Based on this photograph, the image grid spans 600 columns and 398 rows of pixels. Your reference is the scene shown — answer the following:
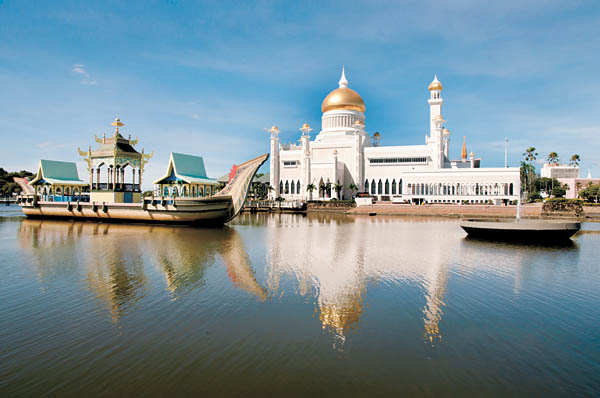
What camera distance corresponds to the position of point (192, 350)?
6.16 meters

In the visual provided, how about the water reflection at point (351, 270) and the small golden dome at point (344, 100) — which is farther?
the small golden dome at point (344, 100)

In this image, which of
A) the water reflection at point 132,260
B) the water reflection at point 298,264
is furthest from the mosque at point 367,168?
the water reflection at point 132,260

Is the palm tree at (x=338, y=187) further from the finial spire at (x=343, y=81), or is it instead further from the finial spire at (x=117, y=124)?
the finial spire at (x=117, y=124)

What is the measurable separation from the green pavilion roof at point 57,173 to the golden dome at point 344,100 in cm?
4327

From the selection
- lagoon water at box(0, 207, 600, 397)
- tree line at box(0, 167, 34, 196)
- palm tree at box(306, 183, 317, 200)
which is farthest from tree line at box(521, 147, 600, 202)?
tree line at box(0, 167, 34, 196)

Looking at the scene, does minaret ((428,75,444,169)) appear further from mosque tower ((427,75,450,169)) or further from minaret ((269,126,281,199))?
minaret ((269,126,281,199))

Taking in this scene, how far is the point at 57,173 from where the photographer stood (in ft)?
131

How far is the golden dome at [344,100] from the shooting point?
67188 mm

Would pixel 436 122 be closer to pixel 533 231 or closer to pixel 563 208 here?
pixel 563 208

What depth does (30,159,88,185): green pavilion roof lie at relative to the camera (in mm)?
38562

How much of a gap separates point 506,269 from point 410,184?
46.1 metres

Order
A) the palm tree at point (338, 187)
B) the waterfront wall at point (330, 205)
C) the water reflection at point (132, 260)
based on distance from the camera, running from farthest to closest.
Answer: the palm tree at point (338, 187) → the waterfront wall at point (330, 205) → the water reflection at point (132, 260)

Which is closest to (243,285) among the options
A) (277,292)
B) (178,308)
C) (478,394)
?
(277,292)

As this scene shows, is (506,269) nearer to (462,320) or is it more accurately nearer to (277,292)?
(462,320)
